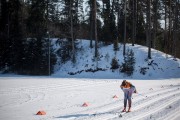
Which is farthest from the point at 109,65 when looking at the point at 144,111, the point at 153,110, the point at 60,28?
the point at 144,111

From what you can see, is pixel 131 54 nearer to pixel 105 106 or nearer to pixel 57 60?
pixel 57 60

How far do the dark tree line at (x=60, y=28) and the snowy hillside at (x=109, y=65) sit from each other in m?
1.25

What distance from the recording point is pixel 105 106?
15117 mm

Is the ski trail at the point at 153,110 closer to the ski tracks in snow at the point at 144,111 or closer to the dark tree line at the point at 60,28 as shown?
the ski tracks in snow at the point at 144,111

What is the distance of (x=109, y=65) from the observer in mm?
41875

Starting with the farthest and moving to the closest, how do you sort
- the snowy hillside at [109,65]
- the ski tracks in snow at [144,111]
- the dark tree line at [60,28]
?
the dark tree line at [60,28]
the snowy hillside at [109,65]
the ski tracks in snow at [144,111]

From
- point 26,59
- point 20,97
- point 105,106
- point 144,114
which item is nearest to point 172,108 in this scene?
point 144,114

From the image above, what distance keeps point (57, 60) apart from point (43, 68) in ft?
9.30

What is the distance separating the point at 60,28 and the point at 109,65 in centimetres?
1230

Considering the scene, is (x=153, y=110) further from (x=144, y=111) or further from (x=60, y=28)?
(x=60, y=28)

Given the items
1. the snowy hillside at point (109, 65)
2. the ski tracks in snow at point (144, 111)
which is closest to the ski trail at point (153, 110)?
the ski tracks in snow at point (144, 111)

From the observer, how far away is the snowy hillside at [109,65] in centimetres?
3922

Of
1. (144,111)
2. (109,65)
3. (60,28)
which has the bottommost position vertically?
(144,111)

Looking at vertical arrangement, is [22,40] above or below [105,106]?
above
